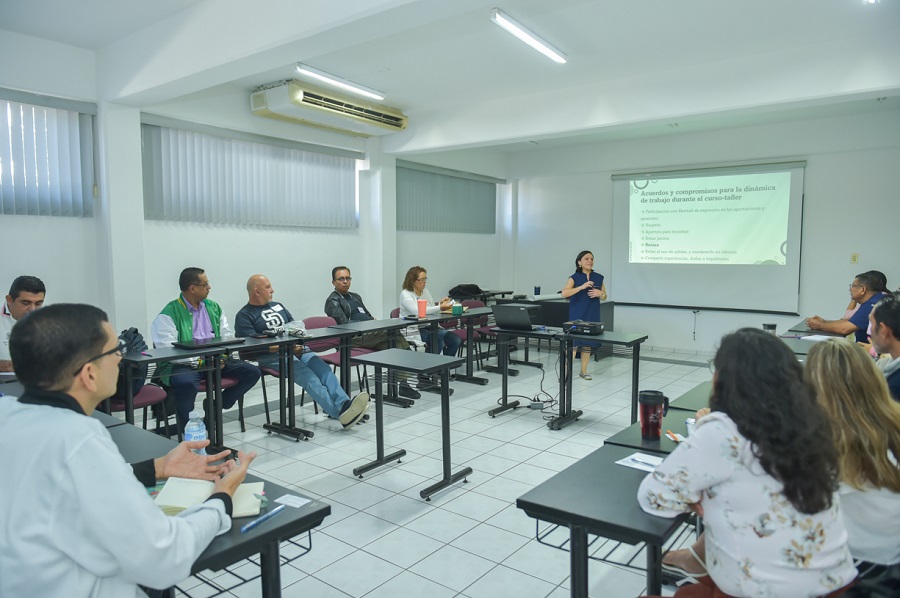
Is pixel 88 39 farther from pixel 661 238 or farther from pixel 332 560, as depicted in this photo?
pixel 661 238

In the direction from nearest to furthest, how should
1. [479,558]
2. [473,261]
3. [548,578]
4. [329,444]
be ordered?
1. [548,578]
2. [479,558]
3. [329,444]
4. [473,261]

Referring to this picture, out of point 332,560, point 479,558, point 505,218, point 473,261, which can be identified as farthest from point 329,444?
point 505,218

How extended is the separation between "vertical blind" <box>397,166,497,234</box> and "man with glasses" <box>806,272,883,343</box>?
4.70 metres

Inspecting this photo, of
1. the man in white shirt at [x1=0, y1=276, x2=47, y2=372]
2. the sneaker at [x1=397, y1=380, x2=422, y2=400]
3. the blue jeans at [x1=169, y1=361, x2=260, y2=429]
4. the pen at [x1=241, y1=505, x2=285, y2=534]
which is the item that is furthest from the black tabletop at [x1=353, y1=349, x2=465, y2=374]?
the man in white shirt at [x1=0, y1=276, x2=47, y2=372]

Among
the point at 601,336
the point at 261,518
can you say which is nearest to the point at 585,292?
the point at 601,336

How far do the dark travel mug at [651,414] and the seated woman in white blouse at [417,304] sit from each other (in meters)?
3.45

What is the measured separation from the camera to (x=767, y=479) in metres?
1.29

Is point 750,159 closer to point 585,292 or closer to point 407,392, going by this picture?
point 585,292

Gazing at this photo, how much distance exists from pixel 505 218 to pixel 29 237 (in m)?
6.39

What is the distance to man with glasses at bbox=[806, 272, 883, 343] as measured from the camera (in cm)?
407

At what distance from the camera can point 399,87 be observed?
215 inches

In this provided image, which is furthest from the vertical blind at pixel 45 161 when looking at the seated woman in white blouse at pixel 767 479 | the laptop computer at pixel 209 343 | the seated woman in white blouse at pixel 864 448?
the seated woman in white blouse at pixel 864 448

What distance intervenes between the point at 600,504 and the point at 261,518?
0.87m

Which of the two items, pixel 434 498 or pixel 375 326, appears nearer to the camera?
pixel 434 498
